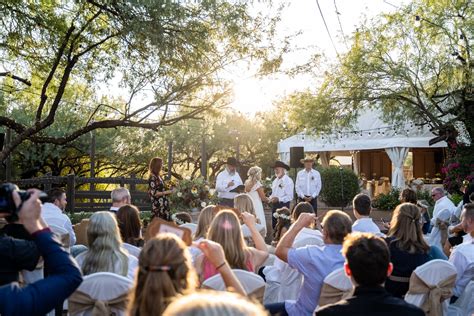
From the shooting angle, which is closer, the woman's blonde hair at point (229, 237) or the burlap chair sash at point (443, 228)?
the woman's blonde hair at point (229, 237)

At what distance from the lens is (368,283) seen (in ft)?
9.84

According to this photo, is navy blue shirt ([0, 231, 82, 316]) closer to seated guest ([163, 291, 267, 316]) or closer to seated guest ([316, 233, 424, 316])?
seated guest ([163, 291, 267, 316])

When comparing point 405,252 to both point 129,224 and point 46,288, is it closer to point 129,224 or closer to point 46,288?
point 129,224

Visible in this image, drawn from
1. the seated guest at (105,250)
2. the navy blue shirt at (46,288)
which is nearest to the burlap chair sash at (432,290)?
the seated guest at (105,250)

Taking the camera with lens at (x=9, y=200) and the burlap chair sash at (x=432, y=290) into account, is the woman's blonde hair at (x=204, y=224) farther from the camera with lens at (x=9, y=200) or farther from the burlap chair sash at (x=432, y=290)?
the camera with lens at (x=9, y=200)

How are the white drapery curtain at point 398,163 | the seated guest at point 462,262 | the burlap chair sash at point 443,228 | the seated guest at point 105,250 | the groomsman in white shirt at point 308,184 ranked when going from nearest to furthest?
1. the seated guest at point 105,250
2. the seated guest at point 462,262
3. the burlap chair sash at point 443,228
4. the groomsman in white shirt at point 308,184
5. the white drapery curtain at point 398,163

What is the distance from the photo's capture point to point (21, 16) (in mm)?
11430

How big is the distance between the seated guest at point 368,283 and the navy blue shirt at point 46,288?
121 centimetres

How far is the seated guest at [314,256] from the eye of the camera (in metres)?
4.54

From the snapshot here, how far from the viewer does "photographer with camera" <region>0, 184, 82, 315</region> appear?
2.20m

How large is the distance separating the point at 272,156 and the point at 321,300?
35600mm

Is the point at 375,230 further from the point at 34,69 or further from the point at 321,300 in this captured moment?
the point at 34,69

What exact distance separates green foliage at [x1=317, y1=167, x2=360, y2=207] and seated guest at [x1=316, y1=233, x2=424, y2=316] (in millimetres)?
17888

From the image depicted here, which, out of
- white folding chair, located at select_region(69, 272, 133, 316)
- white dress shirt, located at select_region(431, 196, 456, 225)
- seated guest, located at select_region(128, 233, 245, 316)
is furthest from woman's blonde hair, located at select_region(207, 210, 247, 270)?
white dress shirt, located at select_region(431, 196, 456, 225)
